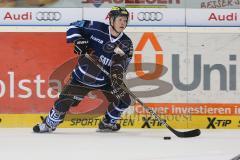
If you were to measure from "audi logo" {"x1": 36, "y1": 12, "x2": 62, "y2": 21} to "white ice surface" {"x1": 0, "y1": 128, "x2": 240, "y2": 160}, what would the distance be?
1.26 meters

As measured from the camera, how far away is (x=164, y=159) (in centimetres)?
464

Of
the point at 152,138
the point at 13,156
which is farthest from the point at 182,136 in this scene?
the point at 13,156

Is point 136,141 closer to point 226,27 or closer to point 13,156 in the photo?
point 13,156

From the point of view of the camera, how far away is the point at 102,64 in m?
5.95

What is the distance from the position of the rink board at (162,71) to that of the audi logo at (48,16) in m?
0.49

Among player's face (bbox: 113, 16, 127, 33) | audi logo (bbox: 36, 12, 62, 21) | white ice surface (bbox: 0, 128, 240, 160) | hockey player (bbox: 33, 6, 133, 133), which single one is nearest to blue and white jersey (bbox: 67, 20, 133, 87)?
hockey player (bbox: 33, 6, 133, 133)

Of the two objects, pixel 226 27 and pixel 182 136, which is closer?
pixel 182 136

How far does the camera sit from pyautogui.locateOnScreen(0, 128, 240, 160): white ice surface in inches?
187

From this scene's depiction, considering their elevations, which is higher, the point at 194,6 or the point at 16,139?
the point at 194,6

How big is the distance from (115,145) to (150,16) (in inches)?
79.2

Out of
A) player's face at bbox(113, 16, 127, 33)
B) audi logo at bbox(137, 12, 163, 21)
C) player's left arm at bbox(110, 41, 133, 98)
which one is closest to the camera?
player's face at bbox(113, 16, 127, 33)

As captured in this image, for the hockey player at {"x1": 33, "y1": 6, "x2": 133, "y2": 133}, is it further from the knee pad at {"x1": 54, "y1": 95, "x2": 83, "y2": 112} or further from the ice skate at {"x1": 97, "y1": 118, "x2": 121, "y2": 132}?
the ice skate at {"x1": 97, "y1": 118, "x2": 121, "y2": 132}

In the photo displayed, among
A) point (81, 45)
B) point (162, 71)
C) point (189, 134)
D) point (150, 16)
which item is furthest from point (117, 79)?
point (150, 16)

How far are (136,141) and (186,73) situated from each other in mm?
1176
